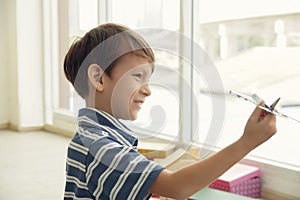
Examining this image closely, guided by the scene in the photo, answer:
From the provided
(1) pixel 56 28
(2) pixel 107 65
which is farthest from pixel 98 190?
(1) pixel 56 28

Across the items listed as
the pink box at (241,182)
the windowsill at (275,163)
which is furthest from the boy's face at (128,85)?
the pink box at (241,182)

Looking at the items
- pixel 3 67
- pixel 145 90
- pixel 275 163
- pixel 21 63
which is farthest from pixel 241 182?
pixel 3 67

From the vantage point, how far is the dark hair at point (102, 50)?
69 cm

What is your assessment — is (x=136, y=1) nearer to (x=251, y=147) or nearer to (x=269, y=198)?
(x=269, y=198)

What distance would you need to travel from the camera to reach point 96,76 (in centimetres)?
70

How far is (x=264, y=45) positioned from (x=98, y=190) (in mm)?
986

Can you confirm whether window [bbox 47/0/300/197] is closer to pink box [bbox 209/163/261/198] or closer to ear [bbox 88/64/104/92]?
pink box [bbox 209/163/261/198]

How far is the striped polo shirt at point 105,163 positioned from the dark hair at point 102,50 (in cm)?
6

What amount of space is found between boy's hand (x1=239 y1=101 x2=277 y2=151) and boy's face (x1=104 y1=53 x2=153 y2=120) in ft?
0.52

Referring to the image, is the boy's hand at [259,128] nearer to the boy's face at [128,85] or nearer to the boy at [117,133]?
the boy at [117,133]

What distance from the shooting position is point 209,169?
1.98 feet

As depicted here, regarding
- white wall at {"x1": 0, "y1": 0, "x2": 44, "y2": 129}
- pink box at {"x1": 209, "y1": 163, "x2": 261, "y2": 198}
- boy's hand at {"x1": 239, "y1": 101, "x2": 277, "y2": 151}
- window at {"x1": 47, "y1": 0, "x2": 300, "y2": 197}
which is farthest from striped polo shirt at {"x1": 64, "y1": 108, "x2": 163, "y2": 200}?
white wall at {"x1": 0, "y1": 0, "x2": 44, "y2": 129}

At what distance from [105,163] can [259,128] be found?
7.8 inches

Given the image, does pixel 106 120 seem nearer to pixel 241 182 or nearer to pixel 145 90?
pixel 145 90
